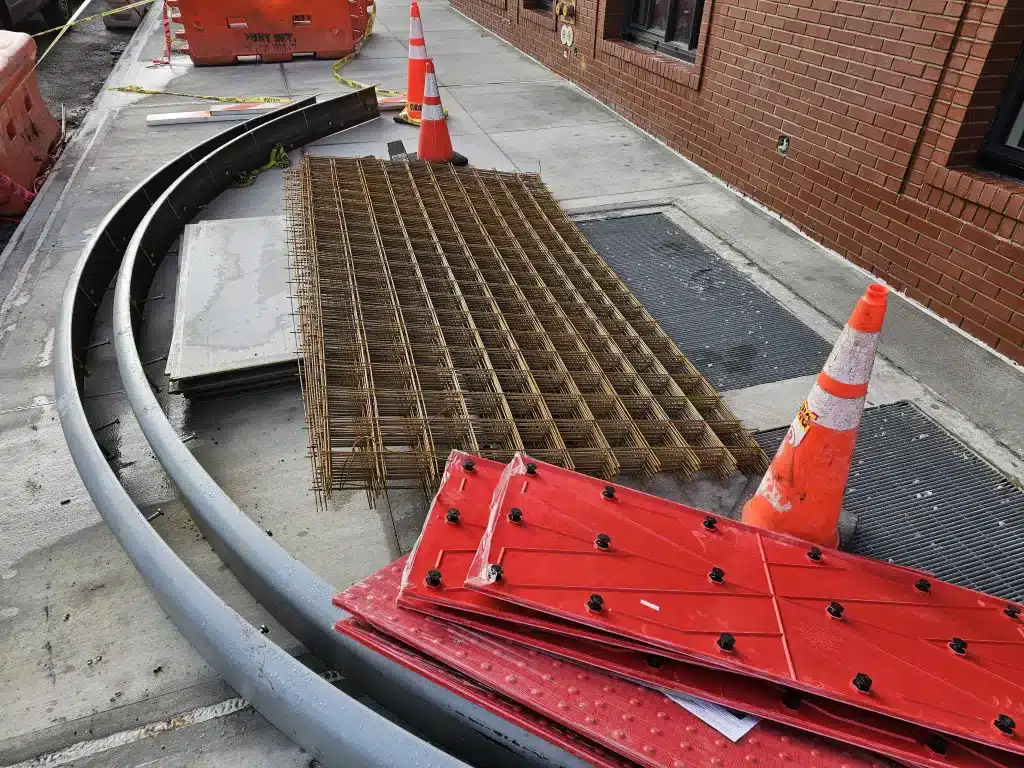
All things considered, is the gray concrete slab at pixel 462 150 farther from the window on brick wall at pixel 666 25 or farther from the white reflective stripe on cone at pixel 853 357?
the white reflective stripe on cone at pixel 853 357

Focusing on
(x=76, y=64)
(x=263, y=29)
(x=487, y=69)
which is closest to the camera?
(x=487, y=69)

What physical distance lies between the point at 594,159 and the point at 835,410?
5.22 meters

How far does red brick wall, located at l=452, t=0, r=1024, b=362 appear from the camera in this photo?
4.04 metres

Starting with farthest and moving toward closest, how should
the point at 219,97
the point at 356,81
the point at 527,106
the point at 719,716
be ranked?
the point at 356,81
the point at 219,97
the point at 527,106
the point at 719,716

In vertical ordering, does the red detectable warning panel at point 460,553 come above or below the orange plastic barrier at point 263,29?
below

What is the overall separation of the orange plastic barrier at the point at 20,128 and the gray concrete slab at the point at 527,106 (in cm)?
469

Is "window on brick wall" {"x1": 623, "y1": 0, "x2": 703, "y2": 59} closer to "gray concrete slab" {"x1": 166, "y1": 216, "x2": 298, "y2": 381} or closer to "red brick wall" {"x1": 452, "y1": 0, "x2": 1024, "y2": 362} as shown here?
"red brick wall" {"x1": 452, "y1": 0, "x2": 1024, "y2": 362}

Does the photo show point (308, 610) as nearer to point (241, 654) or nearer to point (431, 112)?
point (241, 654)

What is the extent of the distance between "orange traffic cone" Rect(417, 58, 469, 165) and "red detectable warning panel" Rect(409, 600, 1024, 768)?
5.37 meters

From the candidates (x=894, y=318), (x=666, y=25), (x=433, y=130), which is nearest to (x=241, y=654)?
(x=894, y=318)

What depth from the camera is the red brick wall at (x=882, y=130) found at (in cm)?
404

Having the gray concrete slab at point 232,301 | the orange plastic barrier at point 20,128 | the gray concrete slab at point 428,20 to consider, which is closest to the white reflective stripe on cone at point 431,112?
the gray concrete slab at point 232,301

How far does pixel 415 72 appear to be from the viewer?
7797mm

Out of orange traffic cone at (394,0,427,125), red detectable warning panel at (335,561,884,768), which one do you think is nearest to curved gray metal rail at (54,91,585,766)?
red detectable warning panel at (335,561,884,768)
